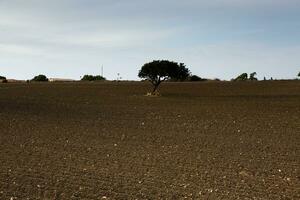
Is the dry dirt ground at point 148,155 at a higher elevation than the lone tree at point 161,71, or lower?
lower

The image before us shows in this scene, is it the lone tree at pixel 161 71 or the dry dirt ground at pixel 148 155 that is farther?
the lone tree at pixel 161 71

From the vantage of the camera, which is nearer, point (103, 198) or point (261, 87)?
point (103, 198)

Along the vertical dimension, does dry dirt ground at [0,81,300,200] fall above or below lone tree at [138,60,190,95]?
below

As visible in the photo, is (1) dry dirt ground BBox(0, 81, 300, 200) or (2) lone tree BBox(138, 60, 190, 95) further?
(2) lone tree BBox(138, 60, 190, 95)

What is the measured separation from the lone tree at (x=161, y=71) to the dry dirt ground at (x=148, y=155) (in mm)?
31690

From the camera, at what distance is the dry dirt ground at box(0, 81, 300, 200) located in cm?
1666

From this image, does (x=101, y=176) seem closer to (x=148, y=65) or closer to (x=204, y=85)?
(x=148, y=65)

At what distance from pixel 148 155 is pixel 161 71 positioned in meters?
52.2

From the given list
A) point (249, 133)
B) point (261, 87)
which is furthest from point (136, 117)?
point (261, 87)

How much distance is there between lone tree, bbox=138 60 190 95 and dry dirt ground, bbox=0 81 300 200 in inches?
1248

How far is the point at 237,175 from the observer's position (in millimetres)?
19297

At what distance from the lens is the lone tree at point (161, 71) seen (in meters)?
75.2

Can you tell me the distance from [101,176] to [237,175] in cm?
440

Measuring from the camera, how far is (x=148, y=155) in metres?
23.3
